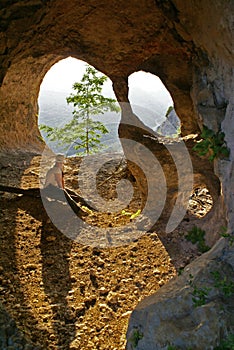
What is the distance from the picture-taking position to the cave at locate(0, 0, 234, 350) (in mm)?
2969

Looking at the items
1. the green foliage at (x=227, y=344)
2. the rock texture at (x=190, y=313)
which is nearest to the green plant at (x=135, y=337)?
the rock texture at (x=190, y=313)

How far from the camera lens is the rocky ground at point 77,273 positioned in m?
3.99

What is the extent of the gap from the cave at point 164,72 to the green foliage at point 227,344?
0.16 ft

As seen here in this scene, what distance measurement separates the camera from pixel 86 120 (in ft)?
41.7

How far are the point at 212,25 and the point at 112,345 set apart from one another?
393 centimetres

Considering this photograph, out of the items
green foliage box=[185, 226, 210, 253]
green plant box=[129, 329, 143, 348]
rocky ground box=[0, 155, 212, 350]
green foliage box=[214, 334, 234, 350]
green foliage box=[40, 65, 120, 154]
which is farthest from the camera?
green foliage box=[40, 65, 120, 154]

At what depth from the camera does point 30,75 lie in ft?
28.2

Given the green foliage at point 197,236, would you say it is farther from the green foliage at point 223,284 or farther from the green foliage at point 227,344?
the green foliage at point 227,344

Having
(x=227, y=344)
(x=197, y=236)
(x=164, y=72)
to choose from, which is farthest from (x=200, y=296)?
(x=164, y=72)

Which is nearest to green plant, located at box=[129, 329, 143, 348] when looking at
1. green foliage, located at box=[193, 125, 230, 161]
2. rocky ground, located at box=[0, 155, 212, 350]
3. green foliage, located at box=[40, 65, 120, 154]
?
rocky ground, located at box=[0, 155, 212, 350]

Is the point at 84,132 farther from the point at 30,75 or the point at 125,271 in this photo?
the point at 125,271

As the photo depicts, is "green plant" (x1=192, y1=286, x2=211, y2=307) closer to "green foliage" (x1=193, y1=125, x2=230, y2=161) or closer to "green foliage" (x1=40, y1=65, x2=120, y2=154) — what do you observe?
"green foliage" (x1=193, y1=125, x2=230, y2=161)

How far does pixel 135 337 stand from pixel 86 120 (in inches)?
413

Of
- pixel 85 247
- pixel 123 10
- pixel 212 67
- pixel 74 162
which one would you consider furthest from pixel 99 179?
pixel 212 67
